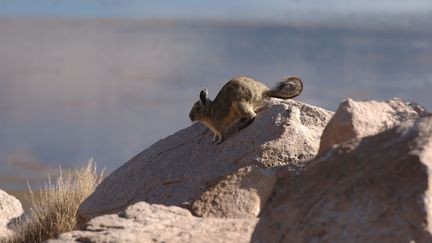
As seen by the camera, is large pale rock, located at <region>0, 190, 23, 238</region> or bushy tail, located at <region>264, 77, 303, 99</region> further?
large pale rock, located at <region>0, 190, 23, 238</region>

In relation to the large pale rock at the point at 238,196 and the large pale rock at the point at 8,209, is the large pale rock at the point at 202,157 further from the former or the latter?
the large pale rock at the point at 8,209

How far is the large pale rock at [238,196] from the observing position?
21.4ft

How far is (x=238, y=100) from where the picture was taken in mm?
10539

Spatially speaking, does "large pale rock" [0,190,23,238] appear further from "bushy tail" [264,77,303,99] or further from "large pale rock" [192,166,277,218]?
"large pale rock" [192,166,277,218]

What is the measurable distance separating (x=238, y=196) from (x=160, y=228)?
4.10 ft

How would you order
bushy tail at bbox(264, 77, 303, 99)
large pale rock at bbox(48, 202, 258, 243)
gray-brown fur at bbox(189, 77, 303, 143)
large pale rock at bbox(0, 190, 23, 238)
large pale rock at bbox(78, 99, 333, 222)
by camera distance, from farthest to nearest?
1. large pale rock at bbox(0, 190, 23, 238)
2. bushy tail at bbox(264, 77, 303, 99)
3. gray-brown fur at bbox(189, 77, 303, 143)
4. large pale rock at bbox(78, 99, 333, 222)
5. large pale rock at bbox(48, 202, 258, 243)

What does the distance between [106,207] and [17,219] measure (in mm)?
5536

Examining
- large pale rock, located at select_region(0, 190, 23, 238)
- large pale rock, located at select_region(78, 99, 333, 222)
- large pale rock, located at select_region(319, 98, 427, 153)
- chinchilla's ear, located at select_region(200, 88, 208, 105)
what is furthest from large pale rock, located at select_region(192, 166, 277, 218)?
large pale rock, located at select_region(0, 190, 23, 238)

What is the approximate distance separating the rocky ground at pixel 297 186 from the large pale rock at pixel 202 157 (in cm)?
2

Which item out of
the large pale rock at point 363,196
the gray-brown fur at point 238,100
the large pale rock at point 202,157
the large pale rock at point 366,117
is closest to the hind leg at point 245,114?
the gray-brown fur at point 238,100

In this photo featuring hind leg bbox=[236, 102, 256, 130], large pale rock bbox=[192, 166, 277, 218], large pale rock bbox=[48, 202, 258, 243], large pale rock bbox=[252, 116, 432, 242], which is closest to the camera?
large pale rock bbox=[252, 116, 432, 242]

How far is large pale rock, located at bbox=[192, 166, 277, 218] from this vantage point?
21.4 ft

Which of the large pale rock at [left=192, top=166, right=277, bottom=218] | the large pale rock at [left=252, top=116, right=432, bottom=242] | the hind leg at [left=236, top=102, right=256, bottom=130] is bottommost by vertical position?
the large pale rock at [left=192, top=166, right=277, bottom=218]

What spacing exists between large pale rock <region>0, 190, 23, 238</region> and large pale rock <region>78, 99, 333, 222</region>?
16.7 feet
